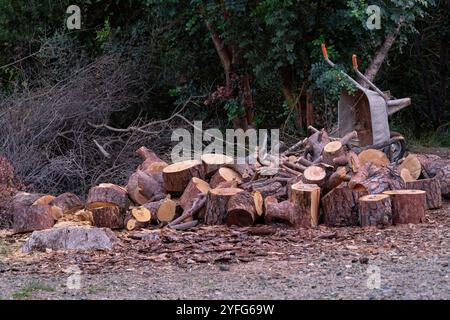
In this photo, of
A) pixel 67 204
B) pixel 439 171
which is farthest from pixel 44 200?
pixel 439 171

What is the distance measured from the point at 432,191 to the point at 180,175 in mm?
2672

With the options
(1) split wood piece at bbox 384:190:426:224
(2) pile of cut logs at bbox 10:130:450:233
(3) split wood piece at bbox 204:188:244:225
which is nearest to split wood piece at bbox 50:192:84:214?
(2) pile of cut logs at bbox 10:130:450:233

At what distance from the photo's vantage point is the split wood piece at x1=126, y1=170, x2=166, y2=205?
29.3 feet

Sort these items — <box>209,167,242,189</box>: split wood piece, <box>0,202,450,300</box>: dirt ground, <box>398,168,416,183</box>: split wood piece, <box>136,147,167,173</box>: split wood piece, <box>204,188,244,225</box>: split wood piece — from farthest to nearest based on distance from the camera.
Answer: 1. <box>136,147,167,173</box>: split wood piece
2. <box>398,168,416,183</box>: split wood piece
3. <box>209,167,242,189</box>: split wood piece
4. <box>204,188,244,225</box>: split wood piece
5. <box>0,202,450,300</box>: dirt ground

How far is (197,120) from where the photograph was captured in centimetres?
1338

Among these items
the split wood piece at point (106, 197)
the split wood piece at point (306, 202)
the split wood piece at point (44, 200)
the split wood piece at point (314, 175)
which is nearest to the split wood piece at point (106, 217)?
the split wood piece at point (106, 197)

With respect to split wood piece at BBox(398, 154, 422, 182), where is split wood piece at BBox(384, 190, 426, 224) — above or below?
below

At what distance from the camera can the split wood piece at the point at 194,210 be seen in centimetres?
823

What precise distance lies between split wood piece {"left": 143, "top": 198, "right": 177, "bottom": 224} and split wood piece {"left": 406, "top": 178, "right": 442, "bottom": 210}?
8.24 ft

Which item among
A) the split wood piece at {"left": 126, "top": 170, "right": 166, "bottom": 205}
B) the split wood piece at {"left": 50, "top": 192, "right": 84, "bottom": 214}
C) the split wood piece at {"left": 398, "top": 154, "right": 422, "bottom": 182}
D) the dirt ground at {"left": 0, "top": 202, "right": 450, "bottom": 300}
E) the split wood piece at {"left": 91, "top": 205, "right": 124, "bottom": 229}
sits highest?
the split wood piece at {"left": 398, "top": 154, "right": 422, "bottom": 182}

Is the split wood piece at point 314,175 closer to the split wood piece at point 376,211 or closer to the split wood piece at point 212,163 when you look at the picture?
the split wood piece at point 376,211

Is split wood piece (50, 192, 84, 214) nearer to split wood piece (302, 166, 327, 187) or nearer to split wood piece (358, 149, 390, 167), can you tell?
split wood piece (302, 166, 327, 187)

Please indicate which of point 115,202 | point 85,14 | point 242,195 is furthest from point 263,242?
point 85,14
